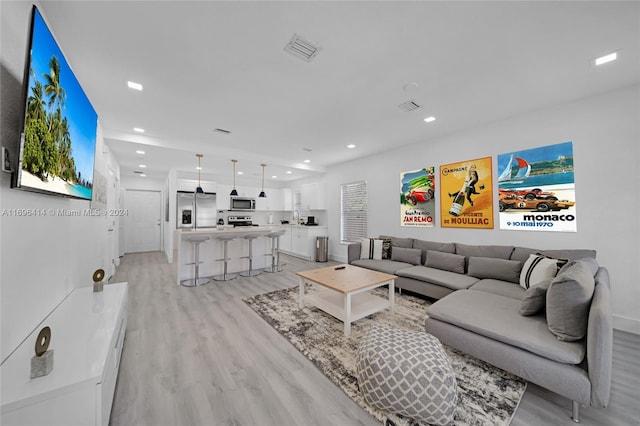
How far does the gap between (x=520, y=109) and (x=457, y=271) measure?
8.16 feet

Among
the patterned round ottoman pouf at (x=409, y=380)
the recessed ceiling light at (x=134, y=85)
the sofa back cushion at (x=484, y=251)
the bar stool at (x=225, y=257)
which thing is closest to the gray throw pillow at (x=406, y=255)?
the sofa back cushion at (x=484, y=251)

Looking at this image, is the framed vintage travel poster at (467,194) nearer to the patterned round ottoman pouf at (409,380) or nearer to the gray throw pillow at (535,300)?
the gray throw pillow at (535,300)

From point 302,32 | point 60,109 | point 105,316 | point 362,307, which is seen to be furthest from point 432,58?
point 105,316

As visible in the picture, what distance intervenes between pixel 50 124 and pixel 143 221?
24.9 feet

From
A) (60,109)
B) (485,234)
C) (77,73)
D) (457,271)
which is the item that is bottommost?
(457,271)

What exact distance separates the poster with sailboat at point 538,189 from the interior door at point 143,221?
9604 mm

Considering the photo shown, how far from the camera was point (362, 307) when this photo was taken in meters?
2.76

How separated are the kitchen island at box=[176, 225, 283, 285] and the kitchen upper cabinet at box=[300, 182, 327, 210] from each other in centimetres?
197

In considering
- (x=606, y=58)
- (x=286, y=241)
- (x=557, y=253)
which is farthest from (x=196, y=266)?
(x=606, y=58)

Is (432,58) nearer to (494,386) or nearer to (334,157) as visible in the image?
(494,386)

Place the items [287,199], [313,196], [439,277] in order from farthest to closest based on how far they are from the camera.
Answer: [287,199]
[313,196]
[439,277]

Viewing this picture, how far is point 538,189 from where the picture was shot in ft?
10.5

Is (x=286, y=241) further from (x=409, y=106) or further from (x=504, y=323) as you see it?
(x=504, y=323)

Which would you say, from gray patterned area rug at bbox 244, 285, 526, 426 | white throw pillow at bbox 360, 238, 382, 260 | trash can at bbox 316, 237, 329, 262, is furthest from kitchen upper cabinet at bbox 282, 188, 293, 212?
gray patterned area rug at bbox 244, 285, 526, 426
